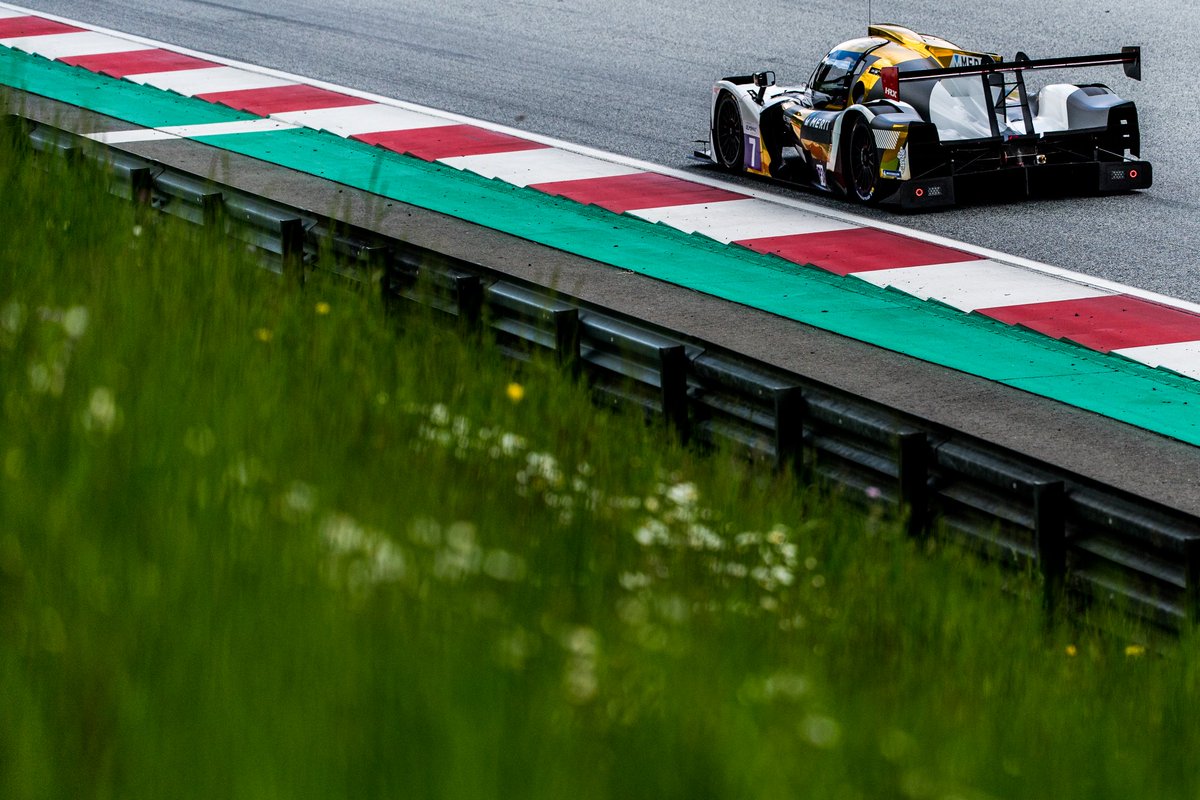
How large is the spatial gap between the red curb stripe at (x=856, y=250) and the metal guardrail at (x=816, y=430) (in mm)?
3747

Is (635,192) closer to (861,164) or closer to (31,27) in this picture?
(861,164)

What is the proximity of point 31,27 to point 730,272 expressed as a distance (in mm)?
12561

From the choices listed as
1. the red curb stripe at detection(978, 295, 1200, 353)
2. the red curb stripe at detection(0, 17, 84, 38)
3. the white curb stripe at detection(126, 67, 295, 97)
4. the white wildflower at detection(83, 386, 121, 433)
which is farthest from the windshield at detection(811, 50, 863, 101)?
the red curb stripe at detection(0, 17, 84, 38)

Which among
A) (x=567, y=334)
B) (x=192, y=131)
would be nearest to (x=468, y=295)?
(x=567, y=334)

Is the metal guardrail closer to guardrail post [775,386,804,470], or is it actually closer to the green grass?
guardrail post [775,386,804,470]

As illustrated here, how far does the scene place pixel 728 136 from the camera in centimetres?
1433

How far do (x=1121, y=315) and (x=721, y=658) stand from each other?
24.0 ft

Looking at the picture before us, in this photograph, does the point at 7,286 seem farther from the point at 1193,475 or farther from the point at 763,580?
the point at 1193,475

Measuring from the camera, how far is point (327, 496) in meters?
4.43

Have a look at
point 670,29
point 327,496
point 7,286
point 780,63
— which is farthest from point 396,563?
point 670,29

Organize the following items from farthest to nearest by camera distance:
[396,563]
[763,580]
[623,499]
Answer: [623,499] < [763,580] < [396,563]

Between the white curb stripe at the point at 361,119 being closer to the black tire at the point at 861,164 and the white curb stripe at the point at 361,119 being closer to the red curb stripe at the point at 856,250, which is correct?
the black tire at the point at 861,164

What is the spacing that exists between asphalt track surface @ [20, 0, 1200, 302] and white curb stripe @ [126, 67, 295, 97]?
0.70 meters

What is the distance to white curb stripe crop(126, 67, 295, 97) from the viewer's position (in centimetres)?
1733
